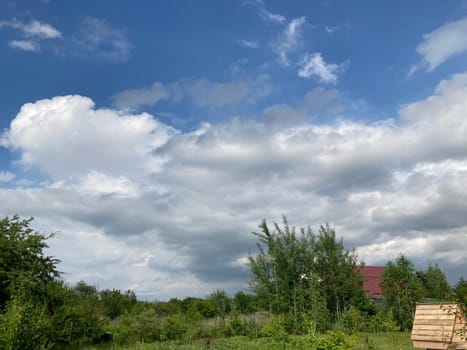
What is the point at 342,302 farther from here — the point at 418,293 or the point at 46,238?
the point at 46,238

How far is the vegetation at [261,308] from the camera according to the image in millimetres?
16375

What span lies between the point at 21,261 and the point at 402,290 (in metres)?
19.7

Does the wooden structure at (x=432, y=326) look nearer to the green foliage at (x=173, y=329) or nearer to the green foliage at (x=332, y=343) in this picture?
the green foliage at (x=332, y=343)

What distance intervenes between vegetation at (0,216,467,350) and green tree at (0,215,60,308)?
38mm

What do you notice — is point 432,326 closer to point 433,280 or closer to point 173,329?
point 173,329

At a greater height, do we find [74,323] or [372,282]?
[372,282]

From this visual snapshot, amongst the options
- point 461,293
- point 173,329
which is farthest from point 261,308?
point 461,293

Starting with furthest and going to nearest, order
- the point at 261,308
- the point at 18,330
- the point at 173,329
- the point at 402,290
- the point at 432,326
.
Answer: the point at 261,308 → the point at 402,290 → the point at 173,329 → the point at 432,326 → the point at 18,330

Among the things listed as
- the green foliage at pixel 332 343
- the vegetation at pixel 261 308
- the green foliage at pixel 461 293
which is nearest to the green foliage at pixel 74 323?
the vegetation at pixel 261 308

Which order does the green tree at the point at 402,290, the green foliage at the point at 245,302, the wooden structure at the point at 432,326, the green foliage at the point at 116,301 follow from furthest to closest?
the green foliage at the point at 116,301, the green foliage at the point at 245,302, the green tree at the point at 402,290, the wooden structure at the point at 432,326

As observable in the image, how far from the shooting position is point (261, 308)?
96.3ft

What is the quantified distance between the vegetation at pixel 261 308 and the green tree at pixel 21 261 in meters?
0.04

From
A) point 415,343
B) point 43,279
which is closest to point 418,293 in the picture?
point 415,343

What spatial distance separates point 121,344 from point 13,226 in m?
7.36
